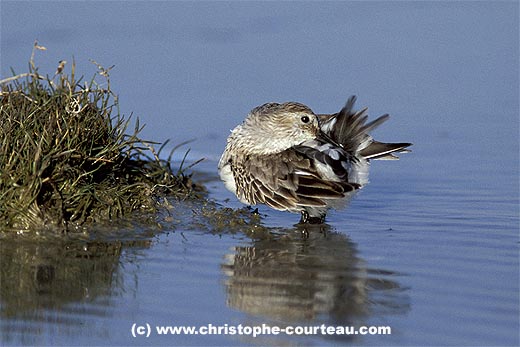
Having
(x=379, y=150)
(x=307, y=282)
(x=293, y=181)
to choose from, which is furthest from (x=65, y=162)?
(x=379, y=150)

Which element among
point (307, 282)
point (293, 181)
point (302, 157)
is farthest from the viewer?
point (302, 157)

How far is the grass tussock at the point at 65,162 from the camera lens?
5457mm

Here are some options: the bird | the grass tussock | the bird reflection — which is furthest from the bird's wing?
the grass tussock

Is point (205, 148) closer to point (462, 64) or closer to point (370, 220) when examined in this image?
point (370, 220)

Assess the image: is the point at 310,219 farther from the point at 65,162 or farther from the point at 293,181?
the point at 65,162

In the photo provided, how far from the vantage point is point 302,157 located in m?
6.35

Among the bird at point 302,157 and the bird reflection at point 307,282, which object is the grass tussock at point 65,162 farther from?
the bird reflection at point 307,282

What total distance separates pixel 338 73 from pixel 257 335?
7064 millimetres

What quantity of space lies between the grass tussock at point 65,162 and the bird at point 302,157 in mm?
528

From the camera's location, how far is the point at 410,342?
4074 millimetres

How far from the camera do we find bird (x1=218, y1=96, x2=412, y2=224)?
616 centimetres

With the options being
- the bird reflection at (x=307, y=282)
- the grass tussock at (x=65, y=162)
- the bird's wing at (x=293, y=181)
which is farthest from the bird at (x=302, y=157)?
the grass tussock at (x=65, y=162)

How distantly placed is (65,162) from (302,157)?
165 centimetres

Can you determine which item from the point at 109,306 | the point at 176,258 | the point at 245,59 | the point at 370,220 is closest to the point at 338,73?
the point at 245,59
